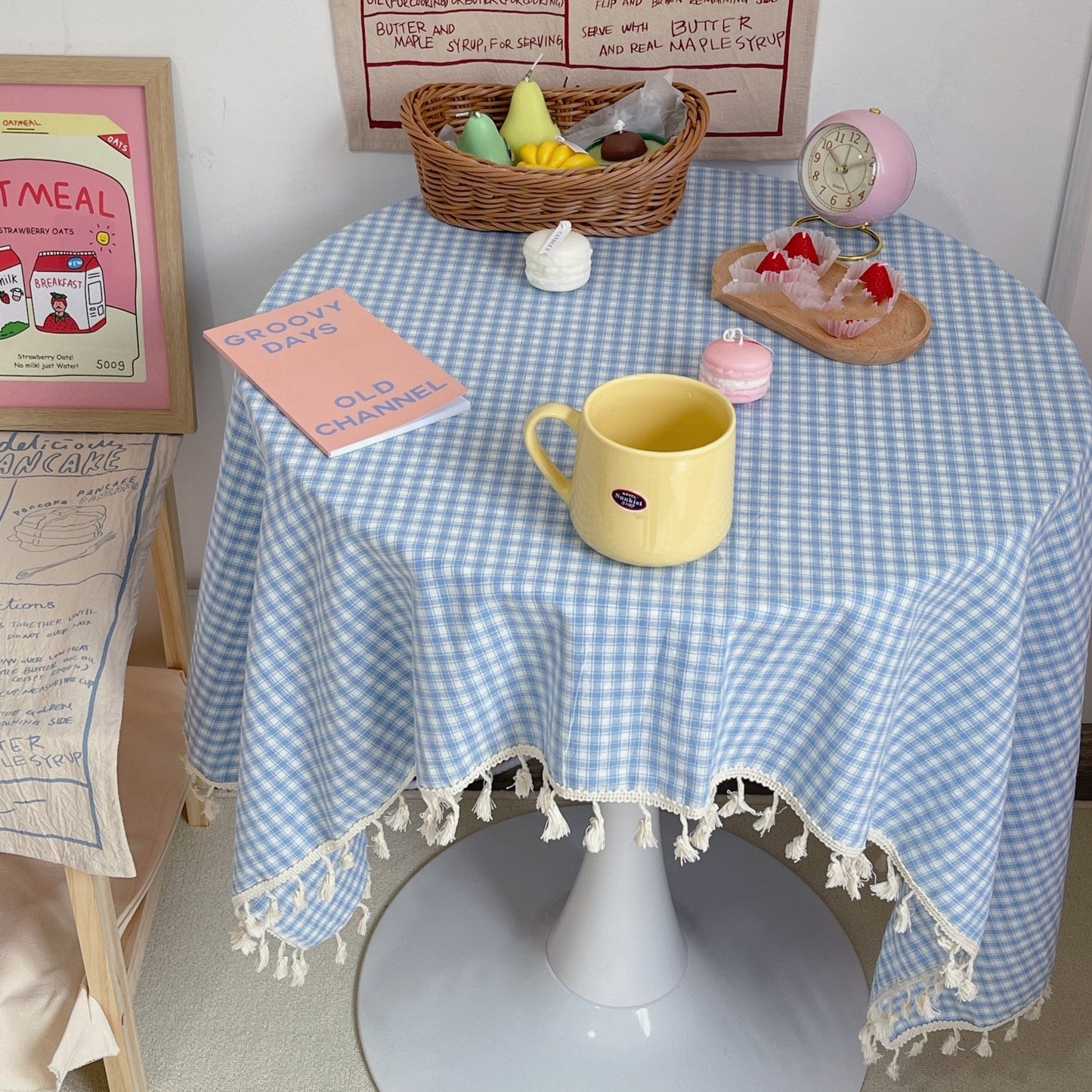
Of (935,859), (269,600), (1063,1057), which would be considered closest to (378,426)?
(269,600)

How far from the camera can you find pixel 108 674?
4.57ft

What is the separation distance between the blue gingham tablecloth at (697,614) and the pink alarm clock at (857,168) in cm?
10

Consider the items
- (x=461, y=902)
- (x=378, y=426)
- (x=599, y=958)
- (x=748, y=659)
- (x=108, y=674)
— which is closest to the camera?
(x=748, y=659)

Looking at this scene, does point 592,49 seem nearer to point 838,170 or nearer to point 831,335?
point 838,170

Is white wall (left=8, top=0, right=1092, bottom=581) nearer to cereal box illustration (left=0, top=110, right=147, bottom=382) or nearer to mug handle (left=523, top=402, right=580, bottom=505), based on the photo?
cereal box illustration (left=0, top=110, right=147, bottom=382)

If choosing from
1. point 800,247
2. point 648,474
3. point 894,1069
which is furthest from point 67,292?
point 894,1069

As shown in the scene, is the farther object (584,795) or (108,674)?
(108,674)

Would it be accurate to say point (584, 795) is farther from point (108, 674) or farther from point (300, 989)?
point (300, 989)

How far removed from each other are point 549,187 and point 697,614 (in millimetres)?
601

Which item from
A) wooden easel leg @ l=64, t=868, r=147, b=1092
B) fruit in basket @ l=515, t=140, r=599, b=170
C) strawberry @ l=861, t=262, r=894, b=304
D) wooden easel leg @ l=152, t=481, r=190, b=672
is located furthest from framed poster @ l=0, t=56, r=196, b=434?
strawberry @ l=861, t=262, r=894, b=304

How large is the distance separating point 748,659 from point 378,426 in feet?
1.30

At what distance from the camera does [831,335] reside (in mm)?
1271

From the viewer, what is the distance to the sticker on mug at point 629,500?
0.95 meters

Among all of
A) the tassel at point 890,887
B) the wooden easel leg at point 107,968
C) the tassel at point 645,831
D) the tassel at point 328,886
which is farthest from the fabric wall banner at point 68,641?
the tassel at point 890,887
